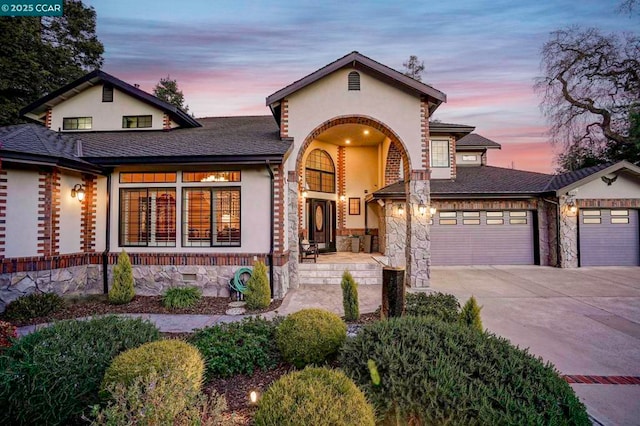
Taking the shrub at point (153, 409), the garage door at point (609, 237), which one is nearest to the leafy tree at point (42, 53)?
the shrub at point (153, 409)

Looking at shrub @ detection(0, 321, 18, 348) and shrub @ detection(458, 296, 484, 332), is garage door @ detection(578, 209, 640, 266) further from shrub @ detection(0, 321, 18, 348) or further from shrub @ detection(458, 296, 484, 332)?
shrub @ detection(0, 321, 18, 348)

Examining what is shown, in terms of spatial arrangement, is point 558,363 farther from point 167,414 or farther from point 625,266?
point 625,266

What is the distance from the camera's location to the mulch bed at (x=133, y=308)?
6465 mm

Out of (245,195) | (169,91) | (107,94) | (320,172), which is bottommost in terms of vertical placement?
(245,195)

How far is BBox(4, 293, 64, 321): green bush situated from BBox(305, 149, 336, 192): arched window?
29.0ft

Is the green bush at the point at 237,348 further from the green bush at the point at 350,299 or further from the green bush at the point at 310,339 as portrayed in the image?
the green bush at the point at 350,299

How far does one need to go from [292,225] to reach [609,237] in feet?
42.5

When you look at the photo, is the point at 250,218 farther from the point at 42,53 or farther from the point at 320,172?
the point at 42,53

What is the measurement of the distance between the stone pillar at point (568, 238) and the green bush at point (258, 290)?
11.9 metres

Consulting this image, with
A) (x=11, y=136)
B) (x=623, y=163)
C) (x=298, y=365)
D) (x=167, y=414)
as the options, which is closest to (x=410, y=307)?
(x=298, y=365)

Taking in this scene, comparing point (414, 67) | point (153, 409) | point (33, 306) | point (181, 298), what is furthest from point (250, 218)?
point (414, 67)

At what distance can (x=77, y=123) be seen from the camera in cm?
1056

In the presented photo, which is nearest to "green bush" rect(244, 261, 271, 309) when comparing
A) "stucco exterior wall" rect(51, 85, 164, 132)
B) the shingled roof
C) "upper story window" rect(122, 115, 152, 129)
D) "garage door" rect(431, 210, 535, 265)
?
the shingled roof

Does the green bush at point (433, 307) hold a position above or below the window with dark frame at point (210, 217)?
below
